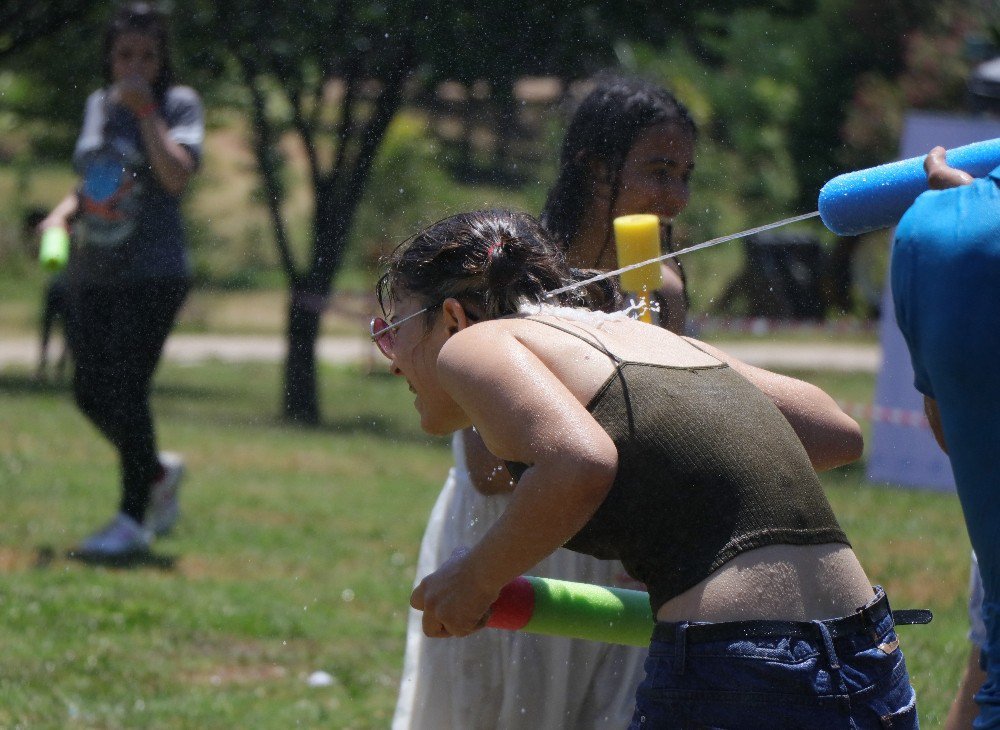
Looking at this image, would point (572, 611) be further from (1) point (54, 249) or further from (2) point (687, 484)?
(1) point (54, 249)

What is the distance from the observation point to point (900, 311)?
5.51 ft

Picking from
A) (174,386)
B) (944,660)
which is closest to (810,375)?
(174,386)

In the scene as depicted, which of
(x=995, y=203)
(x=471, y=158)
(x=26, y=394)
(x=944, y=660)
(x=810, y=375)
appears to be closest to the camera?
(x=995, y=203)

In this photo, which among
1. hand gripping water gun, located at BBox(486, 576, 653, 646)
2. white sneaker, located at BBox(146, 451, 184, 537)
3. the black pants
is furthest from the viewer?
white sneaker, located at BBox(146, 451, 184, 537)

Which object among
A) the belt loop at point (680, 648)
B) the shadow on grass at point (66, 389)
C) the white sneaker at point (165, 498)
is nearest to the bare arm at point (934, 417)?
the belt loop at point (680, 648)

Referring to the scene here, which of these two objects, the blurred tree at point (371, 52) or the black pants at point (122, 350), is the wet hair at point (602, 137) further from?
the black pants at point (122, 350)

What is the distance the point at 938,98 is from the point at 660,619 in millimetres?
13906

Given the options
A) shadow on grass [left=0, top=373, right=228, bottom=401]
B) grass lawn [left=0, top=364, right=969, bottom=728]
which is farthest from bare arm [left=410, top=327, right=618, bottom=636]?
shadow on grass [left=0, top=373, right=228, bottom=401]

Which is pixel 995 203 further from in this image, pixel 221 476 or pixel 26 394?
pixel 26 394

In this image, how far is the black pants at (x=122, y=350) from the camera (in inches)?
153

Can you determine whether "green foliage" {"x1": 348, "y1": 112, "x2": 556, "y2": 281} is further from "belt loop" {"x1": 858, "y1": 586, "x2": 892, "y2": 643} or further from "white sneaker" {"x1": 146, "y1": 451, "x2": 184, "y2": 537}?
"white sneaker" {"x1": 146, "y1": 451, "x2": 184, "y2": 537}

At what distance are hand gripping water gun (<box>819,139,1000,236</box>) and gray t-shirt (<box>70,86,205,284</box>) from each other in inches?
97.4

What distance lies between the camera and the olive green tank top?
179 centimetres

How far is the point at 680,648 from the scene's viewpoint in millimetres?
1793
